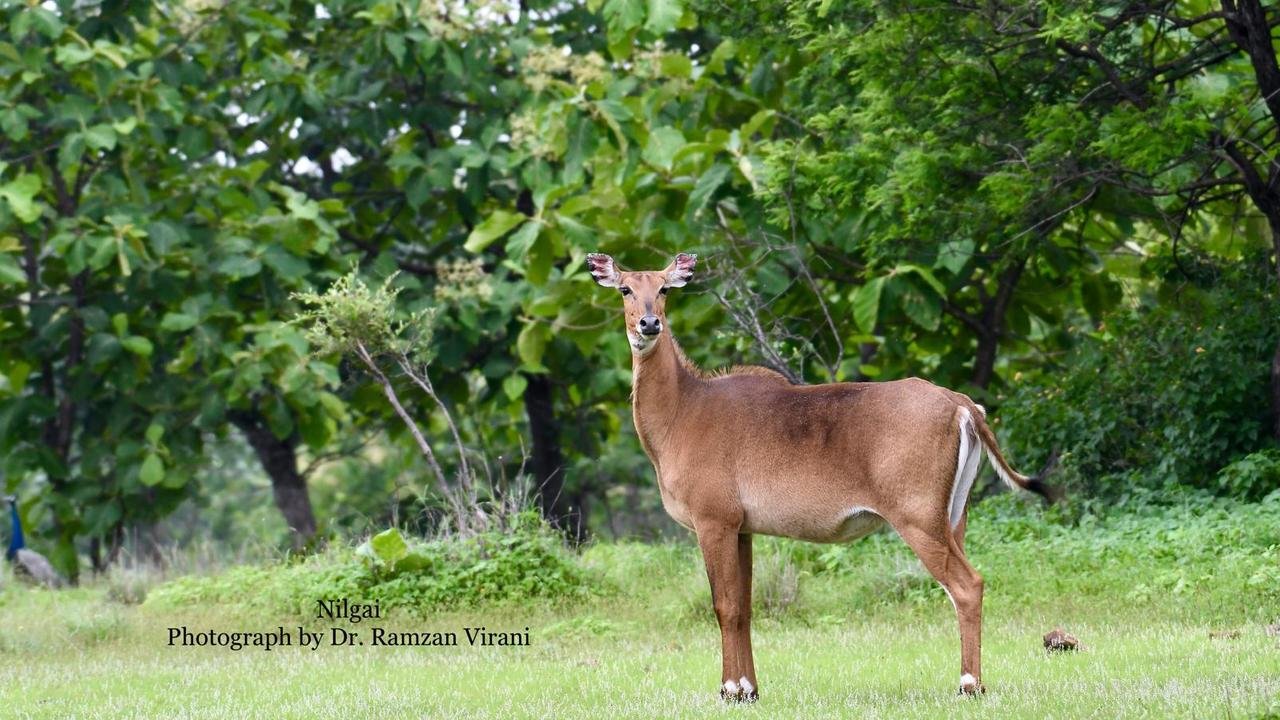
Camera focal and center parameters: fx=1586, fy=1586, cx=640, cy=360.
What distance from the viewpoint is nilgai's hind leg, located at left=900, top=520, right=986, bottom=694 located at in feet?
24.9

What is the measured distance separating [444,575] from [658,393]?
4.55 metres

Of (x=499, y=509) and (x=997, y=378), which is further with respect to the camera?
(x=997, y=378)

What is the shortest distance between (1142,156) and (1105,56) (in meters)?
1.59

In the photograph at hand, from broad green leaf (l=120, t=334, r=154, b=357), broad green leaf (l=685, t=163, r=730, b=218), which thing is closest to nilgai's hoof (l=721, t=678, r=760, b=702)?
broad green leaf (l=685, t=163, r=730, b=218)

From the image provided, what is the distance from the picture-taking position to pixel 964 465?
7.87m

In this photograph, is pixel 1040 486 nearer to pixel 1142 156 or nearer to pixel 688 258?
pixel 688 258

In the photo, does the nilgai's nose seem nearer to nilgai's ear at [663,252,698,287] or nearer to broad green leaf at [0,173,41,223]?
nilgai's ear at [663,252,698,287]

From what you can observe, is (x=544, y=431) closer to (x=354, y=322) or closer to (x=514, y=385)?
(x=514, y=385)

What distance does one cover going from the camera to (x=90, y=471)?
18.0 metres

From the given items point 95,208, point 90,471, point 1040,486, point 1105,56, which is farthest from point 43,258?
point 1040,486

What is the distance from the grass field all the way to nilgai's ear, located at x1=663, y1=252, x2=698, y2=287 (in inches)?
86.2

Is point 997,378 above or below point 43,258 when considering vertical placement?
below

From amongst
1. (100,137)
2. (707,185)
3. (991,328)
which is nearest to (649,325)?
(707,185)

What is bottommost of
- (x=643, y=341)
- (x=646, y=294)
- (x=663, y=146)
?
(x=663, y=146)
